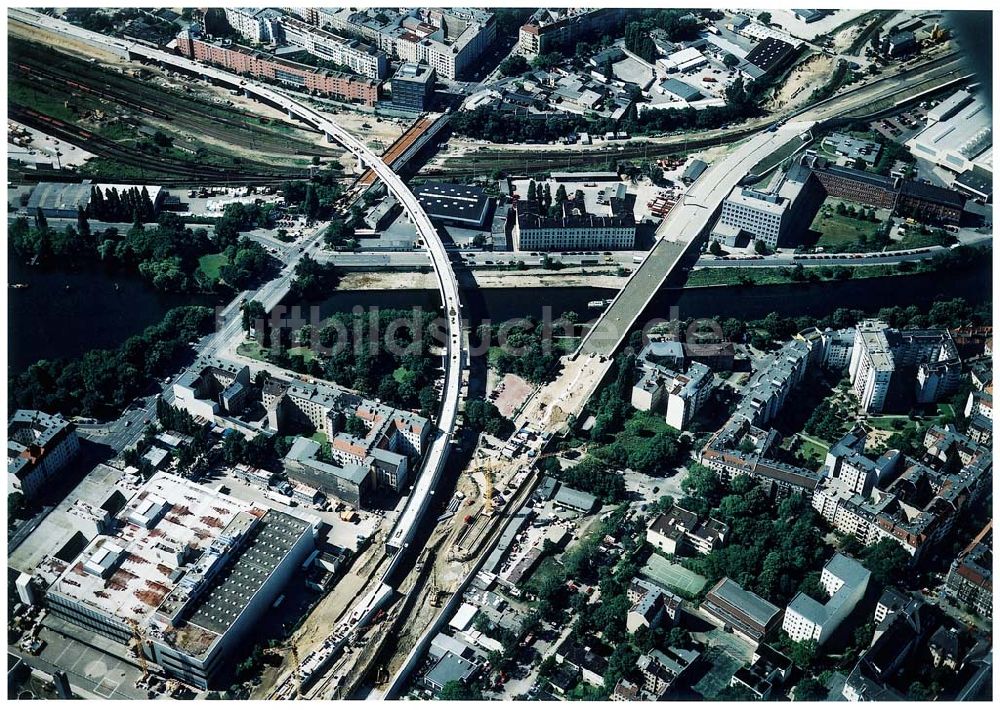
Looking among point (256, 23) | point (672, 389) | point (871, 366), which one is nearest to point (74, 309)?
point (672, 389)

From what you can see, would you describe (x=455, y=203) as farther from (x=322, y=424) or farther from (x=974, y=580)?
(x=974, y=580)

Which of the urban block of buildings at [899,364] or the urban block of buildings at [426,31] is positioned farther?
the urban block of buildings at [426,31]

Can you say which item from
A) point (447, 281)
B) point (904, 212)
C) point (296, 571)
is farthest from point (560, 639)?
point (904, 212)

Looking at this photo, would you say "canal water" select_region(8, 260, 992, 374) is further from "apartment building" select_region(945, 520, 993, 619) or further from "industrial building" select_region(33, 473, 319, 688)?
"apartment building" select_region(945, 520, 993, 619)

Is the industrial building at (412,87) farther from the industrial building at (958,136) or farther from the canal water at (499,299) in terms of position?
the industrial building at (958,136)

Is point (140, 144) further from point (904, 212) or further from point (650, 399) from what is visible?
point (904, 212)

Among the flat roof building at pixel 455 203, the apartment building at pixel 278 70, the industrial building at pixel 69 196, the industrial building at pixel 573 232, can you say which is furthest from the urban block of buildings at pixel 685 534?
the apartment building at pixel 278 70

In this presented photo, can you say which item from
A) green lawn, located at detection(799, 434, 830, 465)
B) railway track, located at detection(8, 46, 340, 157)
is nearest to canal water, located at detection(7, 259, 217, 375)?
railway track, located at detection(8, 46, 340, 157)
